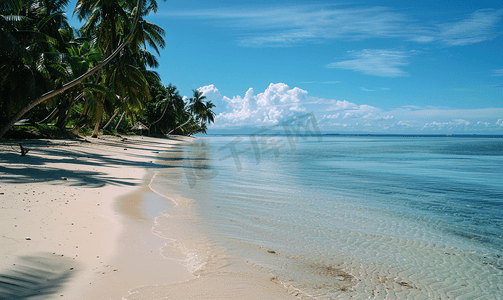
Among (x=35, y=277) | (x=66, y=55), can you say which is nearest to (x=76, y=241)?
(x=35, y=277)

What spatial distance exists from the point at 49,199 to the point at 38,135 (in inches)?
736

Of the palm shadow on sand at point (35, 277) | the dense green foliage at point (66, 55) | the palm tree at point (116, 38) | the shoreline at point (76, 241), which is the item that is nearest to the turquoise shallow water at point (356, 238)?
the shoreline at point (76, 241)

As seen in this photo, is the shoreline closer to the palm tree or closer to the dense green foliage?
the dense green foliage

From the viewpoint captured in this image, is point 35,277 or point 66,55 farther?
point 66,55

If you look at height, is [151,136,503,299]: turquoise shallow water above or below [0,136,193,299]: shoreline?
→ below

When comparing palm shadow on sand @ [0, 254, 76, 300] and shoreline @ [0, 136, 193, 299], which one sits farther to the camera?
shoreline @ [0, 136, 193, 299]

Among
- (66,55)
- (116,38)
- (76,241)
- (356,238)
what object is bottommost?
(356,238)

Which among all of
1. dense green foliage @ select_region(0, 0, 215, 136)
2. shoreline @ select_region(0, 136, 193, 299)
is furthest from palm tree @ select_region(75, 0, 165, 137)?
shoreline @ select_region(0, 136, 193, 299)

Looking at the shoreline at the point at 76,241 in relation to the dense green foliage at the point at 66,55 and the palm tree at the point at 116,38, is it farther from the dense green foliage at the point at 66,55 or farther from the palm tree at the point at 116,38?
the palm tree at the point at 116,38

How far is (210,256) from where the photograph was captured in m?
4.38

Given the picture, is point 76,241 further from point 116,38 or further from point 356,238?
point 116,38

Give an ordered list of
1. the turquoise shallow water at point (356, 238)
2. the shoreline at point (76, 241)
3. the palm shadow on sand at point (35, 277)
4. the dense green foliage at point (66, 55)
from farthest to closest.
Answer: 1. the dense green foliage at point (66, 55)
2. the turquoise shallow water at point (356, 238)
3. the shoreline at point (76, 241)
4. the palm shadow on sand at point (35, 277)

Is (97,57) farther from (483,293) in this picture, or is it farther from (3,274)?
(483,293)

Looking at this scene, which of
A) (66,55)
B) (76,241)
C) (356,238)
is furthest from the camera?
(66,55)
